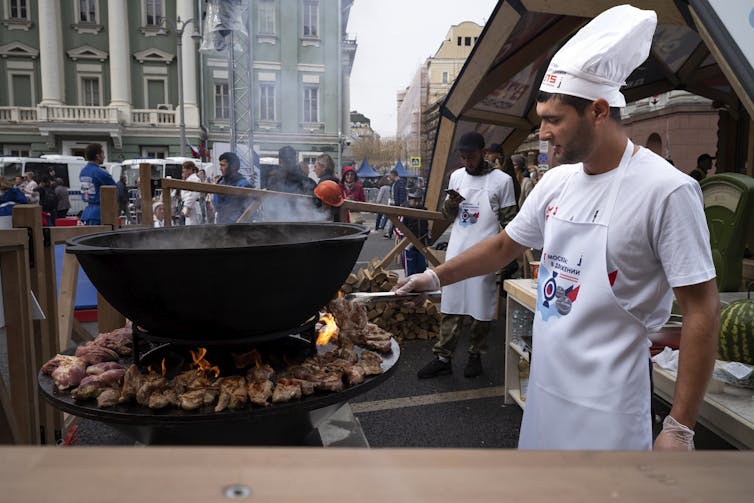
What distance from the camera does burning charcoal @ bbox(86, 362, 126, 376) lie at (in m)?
1.91

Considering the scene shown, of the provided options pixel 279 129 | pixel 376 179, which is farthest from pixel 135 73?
pixel 279 129

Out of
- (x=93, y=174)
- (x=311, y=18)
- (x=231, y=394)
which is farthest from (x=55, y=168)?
(x=231, y=394)

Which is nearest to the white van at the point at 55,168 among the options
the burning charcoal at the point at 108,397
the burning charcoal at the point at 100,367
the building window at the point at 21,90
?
the building window at the point at 21,90

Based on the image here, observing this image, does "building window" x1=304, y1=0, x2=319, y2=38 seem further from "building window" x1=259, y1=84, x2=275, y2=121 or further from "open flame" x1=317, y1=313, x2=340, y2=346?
"open flame" x1=317, y1=313, x2=340, y2=346

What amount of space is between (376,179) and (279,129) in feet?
91.4

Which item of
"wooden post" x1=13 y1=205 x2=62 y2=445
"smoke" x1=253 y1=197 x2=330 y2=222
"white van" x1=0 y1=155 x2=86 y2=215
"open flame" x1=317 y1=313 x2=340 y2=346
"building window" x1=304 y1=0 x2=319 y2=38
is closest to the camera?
"open flame" x1=317 y1=313 x2=340 y2=346

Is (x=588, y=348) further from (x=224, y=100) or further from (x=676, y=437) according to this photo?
(x=224, y=100)

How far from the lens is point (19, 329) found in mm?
2465

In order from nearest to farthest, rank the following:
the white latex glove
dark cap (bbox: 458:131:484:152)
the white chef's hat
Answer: the white chef's hat, the white latex glove, dark cap (bbox: 458:131:484:152)

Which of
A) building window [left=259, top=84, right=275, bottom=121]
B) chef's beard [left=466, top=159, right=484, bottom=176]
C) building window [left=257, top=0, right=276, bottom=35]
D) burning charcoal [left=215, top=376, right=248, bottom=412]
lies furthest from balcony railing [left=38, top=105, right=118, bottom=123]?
burning charcoal [left=215, top=376, right=248, bottom=412]

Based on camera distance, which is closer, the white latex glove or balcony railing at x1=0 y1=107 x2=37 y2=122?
the white latex glove

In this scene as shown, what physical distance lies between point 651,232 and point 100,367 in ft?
6.42

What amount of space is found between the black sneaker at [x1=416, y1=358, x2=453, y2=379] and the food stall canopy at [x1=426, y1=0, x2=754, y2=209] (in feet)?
8.00

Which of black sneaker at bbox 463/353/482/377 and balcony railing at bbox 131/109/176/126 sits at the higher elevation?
balcony railing at bbox 131/109/176/126
